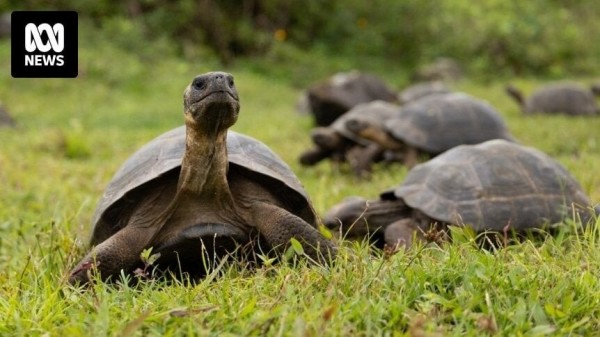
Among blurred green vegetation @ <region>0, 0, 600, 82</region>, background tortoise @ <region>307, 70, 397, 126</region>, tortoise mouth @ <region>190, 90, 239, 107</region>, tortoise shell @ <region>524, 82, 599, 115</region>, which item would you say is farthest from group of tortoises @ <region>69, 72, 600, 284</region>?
blurred green vegetation @ <region>0, 0, 600, 82</region>

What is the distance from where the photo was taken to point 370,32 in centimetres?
1991

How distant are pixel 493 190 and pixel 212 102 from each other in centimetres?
171

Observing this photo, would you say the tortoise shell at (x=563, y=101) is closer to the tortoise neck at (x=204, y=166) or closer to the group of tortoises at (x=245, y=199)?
the group of tortoises at (x=245, y=199)

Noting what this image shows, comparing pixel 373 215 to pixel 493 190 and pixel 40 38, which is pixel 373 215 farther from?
pixel 40 38

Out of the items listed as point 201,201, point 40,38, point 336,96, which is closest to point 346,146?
point 40,38

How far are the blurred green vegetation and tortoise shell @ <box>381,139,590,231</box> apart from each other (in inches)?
513

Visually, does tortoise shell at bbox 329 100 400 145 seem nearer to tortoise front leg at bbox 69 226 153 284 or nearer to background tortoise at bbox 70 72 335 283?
background tortoise at bbox 70 72 335 283

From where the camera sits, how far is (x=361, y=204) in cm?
420

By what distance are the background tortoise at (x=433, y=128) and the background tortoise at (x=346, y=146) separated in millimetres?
134

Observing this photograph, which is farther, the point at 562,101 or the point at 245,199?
the point at 562,101

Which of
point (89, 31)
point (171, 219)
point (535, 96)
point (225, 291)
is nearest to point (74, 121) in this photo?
point (89, 31)

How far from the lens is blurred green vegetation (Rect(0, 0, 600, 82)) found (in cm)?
1759

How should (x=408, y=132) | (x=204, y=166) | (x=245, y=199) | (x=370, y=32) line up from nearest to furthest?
1. (x=204, y=166)
2. (x=245, y=199)
3. (x=408, y=132)
4. (x=370, y=32)

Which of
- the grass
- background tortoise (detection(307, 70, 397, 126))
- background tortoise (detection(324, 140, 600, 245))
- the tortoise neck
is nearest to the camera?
the grass
